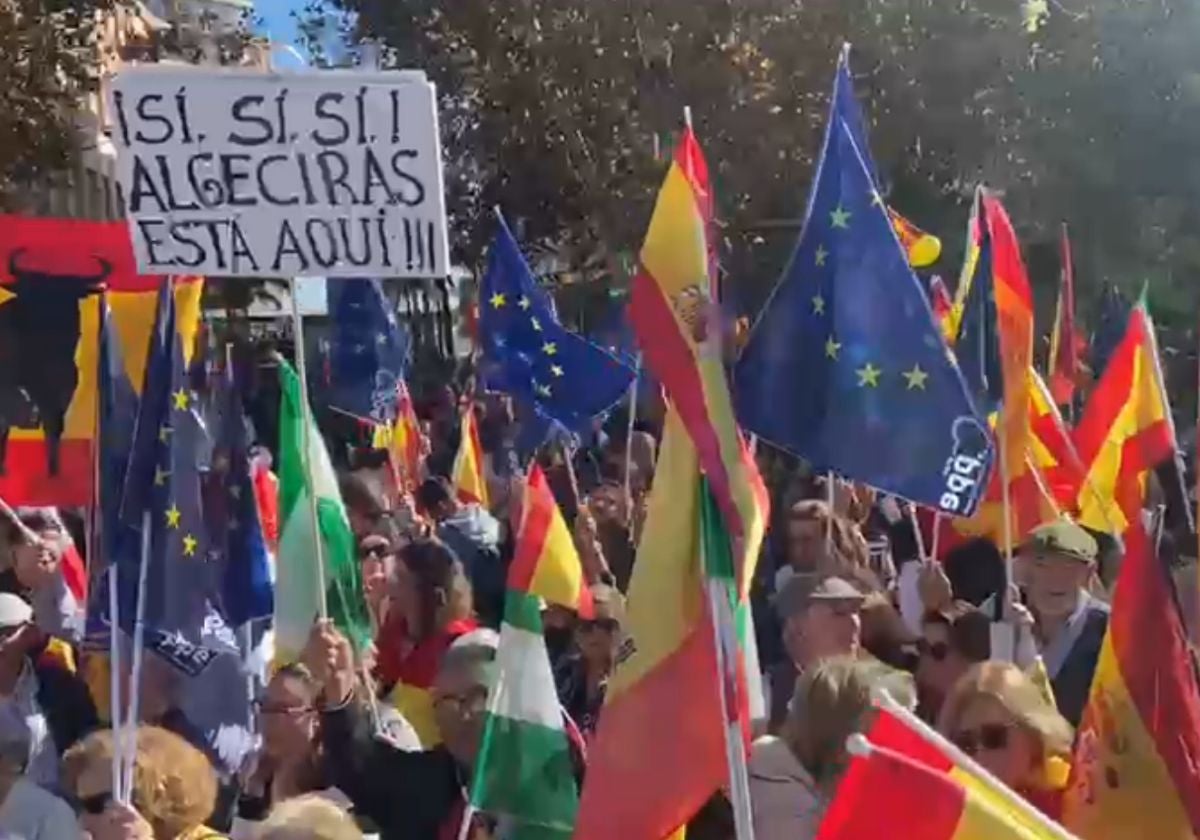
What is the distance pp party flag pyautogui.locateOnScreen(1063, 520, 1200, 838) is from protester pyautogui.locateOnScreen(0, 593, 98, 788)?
117 inches

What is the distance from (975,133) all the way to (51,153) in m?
12.0

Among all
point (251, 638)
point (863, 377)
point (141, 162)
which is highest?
point (141, 162)

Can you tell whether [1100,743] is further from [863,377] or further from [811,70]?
[811,70]

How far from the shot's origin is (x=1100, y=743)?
3828 millimetres

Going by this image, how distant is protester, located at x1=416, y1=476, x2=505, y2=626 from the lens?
8.14 m

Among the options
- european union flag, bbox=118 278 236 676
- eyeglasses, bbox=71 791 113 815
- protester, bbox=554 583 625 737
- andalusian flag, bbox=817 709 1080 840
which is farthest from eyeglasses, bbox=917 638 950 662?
andalusian flag, bbox=817 709 1080 840

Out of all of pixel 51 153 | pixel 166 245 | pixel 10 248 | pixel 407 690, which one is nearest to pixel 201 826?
pixel 407 690

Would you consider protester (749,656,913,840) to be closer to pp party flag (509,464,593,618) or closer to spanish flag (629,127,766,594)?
spanish flag (629,127,766,594)

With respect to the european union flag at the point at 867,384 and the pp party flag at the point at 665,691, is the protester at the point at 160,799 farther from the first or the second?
the european union flag at the point at 867,384

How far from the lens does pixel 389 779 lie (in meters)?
5.14

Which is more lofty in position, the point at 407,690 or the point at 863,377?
the point at 863,377

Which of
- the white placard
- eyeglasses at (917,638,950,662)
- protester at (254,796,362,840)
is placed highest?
the white placard

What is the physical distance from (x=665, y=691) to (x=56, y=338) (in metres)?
8.07

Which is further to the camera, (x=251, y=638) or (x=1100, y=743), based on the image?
(x=251, y=638)
